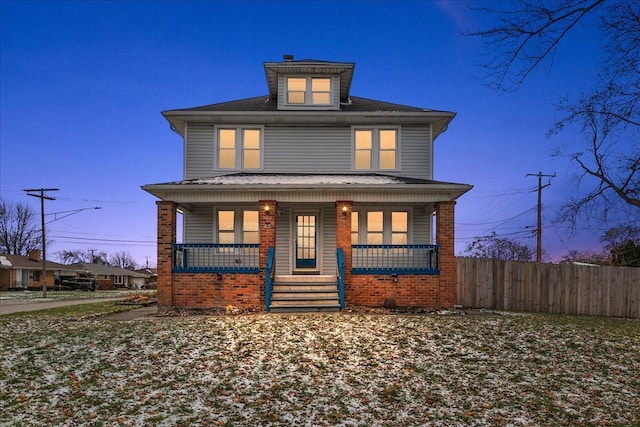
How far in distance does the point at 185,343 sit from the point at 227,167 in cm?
856

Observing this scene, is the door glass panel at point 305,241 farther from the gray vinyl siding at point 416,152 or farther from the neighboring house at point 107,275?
the neighboring house at point 107,275

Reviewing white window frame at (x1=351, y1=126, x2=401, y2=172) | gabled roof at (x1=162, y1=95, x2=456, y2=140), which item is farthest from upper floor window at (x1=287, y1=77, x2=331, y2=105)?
white window frame at (x1=351, y1=126, x2=401, y2=172)

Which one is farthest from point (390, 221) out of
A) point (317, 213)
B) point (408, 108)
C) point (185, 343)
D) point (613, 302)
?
point (185, 343)

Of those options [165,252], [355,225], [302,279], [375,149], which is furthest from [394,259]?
[165,252]

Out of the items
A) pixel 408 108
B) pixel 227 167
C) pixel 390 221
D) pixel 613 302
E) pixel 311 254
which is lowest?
pixel 613 302

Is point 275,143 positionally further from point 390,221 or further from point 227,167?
point 390,221

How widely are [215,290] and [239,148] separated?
5664 millimetres

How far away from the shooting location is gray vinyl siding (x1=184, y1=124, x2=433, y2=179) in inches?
614

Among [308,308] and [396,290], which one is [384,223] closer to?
[396,290]

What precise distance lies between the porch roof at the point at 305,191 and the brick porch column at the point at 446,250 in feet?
1.35

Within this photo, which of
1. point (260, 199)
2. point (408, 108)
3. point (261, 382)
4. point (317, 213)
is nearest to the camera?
point (261, 382)

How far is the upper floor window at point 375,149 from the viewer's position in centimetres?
1573

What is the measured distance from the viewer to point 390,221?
15484 mm

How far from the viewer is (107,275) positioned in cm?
6944
